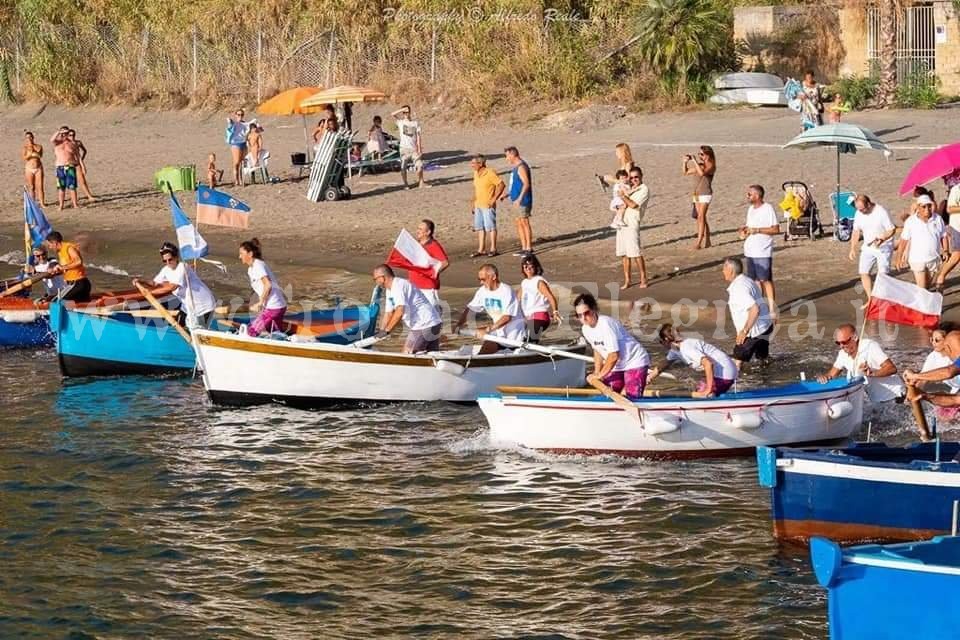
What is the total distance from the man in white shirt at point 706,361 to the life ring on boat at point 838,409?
114 cm

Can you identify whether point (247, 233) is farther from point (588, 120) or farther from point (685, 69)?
point (685, 69)

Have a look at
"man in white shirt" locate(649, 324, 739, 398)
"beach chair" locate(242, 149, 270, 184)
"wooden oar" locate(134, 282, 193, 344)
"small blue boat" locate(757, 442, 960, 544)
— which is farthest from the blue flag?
"small blue boat" locate(757, 442, 960, 544)

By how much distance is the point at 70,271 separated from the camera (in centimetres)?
2208

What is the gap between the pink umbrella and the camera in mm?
20641

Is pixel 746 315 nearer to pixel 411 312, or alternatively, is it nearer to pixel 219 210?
pixel 411 312

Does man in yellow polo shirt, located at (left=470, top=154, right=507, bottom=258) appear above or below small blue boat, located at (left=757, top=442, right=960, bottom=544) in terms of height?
above

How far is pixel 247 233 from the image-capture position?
30547 millimetres

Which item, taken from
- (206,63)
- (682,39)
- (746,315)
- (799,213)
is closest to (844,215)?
(799,213)

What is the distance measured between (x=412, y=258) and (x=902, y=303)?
5809 mm

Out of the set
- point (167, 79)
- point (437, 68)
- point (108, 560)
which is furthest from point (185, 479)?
point (167, 79)

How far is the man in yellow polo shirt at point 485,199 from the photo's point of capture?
82.7 ft

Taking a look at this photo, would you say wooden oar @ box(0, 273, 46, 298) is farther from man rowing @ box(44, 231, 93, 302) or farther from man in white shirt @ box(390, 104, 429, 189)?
man in white shirt @ box(390, 104, 429, 189)

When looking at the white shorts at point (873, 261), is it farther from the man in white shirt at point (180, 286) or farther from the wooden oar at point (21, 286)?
the wooden oar at point (21, 286)

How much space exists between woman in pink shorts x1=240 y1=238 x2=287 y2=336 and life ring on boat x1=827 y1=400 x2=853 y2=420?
277 inches
